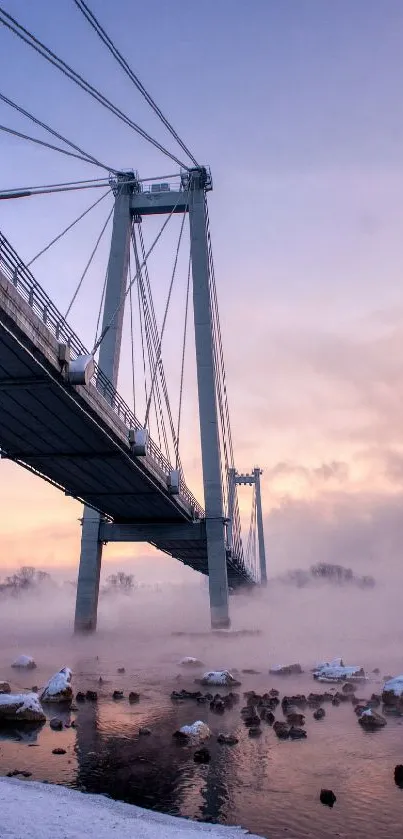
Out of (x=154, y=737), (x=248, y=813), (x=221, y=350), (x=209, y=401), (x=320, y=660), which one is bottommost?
(x=248, y=813)

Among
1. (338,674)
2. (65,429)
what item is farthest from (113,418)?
(338,674)

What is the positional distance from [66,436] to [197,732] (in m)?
14.5

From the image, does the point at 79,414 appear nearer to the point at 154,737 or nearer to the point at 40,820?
the point at 154,737

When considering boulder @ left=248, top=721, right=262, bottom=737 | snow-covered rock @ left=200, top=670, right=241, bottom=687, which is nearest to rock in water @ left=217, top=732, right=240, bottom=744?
boulder @ left=248, top=721, right=262, bottom=737

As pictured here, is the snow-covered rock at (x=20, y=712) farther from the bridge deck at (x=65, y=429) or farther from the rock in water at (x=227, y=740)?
the bridge deck at (x=65, y=429)

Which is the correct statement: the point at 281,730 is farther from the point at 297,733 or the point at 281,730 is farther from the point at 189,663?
the point at 189,663

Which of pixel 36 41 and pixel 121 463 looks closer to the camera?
pixel 36 41

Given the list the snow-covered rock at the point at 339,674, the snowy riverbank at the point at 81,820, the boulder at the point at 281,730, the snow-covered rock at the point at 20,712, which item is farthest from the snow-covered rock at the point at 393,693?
the snowy riverbank at the point at 81,820

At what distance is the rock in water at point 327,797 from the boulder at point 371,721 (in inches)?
205

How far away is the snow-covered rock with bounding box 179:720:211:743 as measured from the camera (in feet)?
38.5

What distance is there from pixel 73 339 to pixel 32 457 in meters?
9.79

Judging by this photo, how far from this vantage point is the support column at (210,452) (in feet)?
125

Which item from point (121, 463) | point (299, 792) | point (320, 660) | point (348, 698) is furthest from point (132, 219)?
point (299, 792)

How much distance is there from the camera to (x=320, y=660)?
26.7 metres
